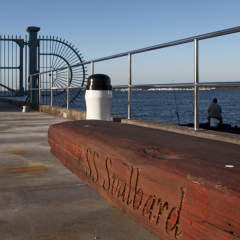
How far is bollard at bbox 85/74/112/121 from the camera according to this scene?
480 centimetres

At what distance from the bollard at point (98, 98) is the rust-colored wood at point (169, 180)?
8.99 feet

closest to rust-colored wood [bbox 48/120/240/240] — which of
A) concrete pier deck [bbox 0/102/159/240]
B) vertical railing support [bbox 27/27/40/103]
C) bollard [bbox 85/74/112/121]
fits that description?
concrete pier deck [bbox 0/102/159/240]

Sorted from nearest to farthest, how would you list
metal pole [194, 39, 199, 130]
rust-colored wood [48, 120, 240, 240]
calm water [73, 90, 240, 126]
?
rust-colored wood [48, 120, 240, 240] → metal pole [194, 39, 199, 130] → calm water [73, 90, 240, 126]

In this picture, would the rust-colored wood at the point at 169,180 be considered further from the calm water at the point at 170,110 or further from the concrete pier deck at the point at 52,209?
the calm water at the point at 170,110

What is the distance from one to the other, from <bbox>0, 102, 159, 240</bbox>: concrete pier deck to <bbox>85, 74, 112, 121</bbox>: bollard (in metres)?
1.57

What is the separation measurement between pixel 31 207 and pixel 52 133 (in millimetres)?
605

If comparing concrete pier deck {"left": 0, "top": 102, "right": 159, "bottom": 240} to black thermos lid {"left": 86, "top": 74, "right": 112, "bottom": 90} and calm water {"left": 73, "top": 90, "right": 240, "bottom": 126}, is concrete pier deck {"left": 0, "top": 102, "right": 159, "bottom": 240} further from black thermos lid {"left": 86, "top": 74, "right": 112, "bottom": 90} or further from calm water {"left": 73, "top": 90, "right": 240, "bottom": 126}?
calm water {"left": 73, "top": 90, "right": 240, "bottom": 126}

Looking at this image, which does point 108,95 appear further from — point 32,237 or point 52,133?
point 32,237

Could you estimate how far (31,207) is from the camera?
83.7 inches

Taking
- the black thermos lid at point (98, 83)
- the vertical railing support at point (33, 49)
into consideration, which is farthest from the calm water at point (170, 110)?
the black thermos lid at point (98, 83)

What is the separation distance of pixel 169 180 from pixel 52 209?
108 cm

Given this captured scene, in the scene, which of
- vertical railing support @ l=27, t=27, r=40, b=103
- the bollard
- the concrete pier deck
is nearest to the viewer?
the concrete pier deck

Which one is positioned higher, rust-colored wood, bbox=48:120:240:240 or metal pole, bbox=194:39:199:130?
metal pole, bbox=194:39:199:130

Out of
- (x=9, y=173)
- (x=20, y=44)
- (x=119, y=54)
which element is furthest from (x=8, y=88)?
(x=9, y=173)
